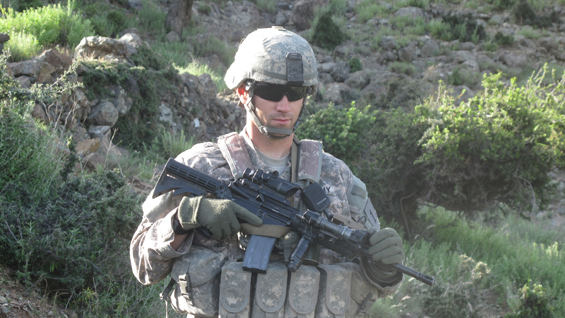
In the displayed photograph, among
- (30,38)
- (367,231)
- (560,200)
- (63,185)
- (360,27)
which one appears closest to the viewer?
(367,231)

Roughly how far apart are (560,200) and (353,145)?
7.36 metres

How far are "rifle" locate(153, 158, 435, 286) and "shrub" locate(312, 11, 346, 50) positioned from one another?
1500 centimetres

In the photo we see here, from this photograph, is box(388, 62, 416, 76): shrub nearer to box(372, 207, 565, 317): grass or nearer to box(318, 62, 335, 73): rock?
box(318, 62, 335, 73): rock

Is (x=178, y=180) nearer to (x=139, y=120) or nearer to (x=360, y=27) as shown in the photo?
(x=139, y=120)

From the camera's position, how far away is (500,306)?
573 cm

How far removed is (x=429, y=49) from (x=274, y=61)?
15.5 meters

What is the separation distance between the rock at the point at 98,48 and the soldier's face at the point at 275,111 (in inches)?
243

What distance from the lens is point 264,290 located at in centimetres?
217

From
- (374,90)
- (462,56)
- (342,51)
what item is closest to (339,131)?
(374,90)

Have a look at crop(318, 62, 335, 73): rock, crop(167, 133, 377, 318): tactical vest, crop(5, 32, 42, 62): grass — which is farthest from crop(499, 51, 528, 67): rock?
crop(167, 133, 377, 318): tactical vest

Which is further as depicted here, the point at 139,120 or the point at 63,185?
the point at 139,120

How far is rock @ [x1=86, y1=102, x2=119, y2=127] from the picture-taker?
22.5ft

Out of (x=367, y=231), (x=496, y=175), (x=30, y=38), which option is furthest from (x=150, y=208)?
(x=30, y=38)

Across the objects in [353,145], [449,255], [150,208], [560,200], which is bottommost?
[560,200]
